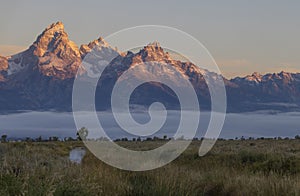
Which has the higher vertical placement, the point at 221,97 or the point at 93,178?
the point at 221,97

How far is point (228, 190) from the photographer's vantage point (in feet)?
44.8

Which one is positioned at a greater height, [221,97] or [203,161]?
[221,97]

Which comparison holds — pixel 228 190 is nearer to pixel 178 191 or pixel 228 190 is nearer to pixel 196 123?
pixel 178 191

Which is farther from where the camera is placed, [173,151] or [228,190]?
[173,151]

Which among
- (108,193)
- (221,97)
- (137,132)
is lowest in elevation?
(108,193)

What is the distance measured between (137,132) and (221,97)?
11.8ft

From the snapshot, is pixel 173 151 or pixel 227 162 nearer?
pixel 227 162

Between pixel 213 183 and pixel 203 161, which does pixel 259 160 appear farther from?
pixel 213 183

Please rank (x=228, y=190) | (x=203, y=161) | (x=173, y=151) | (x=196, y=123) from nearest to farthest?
(x=228, y=190) < (x=196, y=123) < (x=203, y=161) < (x=173, y=151)

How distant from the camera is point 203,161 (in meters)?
25.5

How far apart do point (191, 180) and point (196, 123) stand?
5.96m

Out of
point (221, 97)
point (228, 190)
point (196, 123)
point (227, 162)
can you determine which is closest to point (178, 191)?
point (228, 190)

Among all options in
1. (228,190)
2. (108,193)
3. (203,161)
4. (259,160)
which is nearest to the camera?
(108,193)

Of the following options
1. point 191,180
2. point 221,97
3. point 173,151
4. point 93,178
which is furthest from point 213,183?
point 173,151
